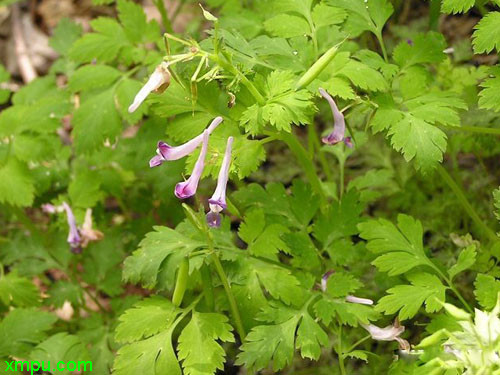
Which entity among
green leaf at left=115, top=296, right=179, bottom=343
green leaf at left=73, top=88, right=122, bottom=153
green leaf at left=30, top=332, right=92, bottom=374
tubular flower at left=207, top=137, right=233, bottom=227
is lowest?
green leaf at left=30, top=332, right=92, bottom=374

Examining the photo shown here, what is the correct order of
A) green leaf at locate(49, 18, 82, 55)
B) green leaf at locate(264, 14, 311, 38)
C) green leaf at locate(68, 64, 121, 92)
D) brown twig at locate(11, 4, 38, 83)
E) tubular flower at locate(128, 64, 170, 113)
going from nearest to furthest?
tubular flower at locate(128, 64, 170, 113)
green leaf at locate(264, 14, 311, 38)
green leaf at locate(68, 64, 121, 92)
green leaf at locate(49, 18, 82, 55)
brown twig at locate(11, 4, 38, 83)

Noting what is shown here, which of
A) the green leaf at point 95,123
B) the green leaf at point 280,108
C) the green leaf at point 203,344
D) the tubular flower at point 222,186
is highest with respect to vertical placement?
the green leaf at point 280,108

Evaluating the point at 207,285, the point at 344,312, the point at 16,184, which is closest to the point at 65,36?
the point at 16,184

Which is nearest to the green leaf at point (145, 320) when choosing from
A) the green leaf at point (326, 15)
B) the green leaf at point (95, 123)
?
the green leaf at point (95, 123)

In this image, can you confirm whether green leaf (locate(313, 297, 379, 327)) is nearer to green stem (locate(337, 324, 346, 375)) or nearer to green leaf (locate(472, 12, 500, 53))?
green stem (locate(337, 324, 346, 375))

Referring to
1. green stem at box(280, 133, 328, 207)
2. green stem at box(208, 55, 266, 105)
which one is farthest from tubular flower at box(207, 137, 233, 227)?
green stem at box(280, 133, 328, 207)

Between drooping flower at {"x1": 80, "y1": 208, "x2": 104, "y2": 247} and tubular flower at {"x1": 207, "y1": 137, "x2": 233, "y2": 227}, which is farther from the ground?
tubular flower at {"x1": 207, "y1": 137, "x2": 233, "y2": 227}

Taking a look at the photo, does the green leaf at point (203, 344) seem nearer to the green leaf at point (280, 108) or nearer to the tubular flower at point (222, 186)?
the tubular flower at point (222, 186)
